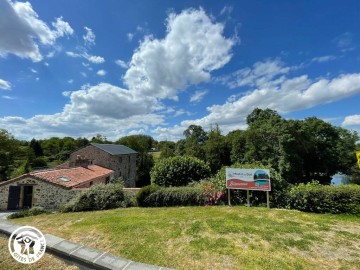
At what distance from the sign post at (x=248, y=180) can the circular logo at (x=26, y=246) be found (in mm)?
7673

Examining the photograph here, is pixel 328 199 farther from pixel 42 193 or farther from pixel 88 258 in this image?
pixel 42 193

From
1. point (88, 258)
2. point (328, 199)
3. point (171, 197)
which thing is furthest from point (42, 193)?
point (328, 199)

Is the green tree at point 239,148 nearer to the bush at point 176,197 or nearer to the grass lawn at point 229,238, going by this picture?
the bush at point 176,197

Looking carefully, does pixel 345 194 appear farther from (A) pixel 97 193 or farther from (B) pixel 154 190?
(A) pixel 97 193

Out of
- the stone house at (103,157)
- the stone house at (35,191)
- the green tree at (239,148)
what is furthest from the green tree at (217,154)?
the stone house at (35,191)

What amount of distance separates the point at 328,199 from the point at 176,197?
691 centimetres

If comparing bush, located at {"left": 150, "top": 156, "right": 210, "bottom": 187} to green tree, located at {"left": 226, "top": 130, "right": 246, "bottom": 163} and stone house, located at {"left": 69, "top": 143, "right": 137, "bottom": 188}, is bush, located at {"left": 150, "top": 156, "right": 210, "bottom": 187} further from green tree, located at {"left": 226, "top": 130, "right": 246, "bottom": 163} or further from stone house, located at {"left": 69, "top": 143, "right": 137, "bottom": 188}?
green tree, located at {"left": 226, "top": 130, "right": 246, "bottom": 163}

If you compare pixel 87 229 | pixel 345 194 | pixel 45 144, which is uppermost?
pixel 45 144

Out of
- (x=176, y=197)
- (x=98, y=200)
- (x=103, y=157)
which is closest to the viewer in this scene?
(x=176, y=197)

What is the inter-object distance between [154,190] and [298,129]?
21705 mm

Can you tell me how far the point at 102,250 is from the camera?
5.05 meters

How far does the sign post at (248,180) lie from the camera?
29.9 feet

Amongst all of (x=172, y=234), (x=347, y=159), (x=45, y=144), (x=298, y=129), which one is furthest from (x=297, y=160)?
(x=45, y=144)

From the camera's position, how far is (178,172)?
13180mm
